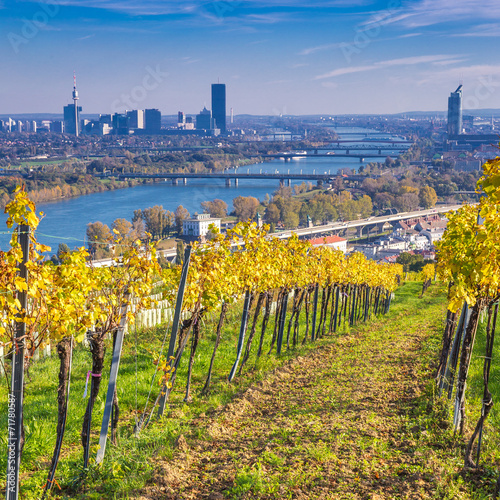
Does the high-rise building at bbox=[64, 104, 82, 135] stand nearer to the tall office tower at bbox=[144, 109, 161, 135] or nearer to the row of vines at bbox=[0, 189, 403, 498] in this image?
the tall office tower at bbox=[144, 109, 161, 135]

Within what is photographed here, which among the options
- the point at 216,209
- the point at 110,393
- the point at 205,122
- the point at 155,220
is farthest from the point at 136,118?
the point at 110,393

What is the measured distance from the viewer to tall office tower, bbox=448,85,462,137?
497 ft

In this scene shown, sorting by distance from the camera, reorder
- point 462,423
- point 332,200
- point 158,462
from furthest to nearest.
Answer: point 332,200
point 462,423
point 158,462

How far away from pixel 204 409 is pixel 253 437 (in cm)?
89

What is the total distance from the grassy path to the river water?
2896cm

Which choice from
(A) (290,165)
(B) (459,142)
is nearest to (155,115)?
(A) (290,165)

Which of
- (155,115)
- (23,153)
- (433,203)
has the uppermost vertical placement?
(155,115)

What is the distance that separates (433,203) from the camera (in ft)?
252

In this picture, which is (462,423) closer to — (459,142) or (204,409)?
(204,409)

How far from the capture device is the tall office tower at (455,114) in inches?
5965

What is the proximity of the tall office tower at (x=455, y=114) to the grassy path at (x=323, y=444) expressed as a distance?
15933 cm

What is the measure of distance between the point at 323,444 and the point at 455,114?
6400 inches

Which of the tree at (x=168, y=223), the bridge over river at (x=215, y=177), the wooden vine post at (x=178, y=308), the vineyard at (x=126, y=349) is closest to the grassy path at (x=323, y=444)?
the vineyard at (x=126, y=349)

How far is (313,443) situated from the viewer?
351 cm
